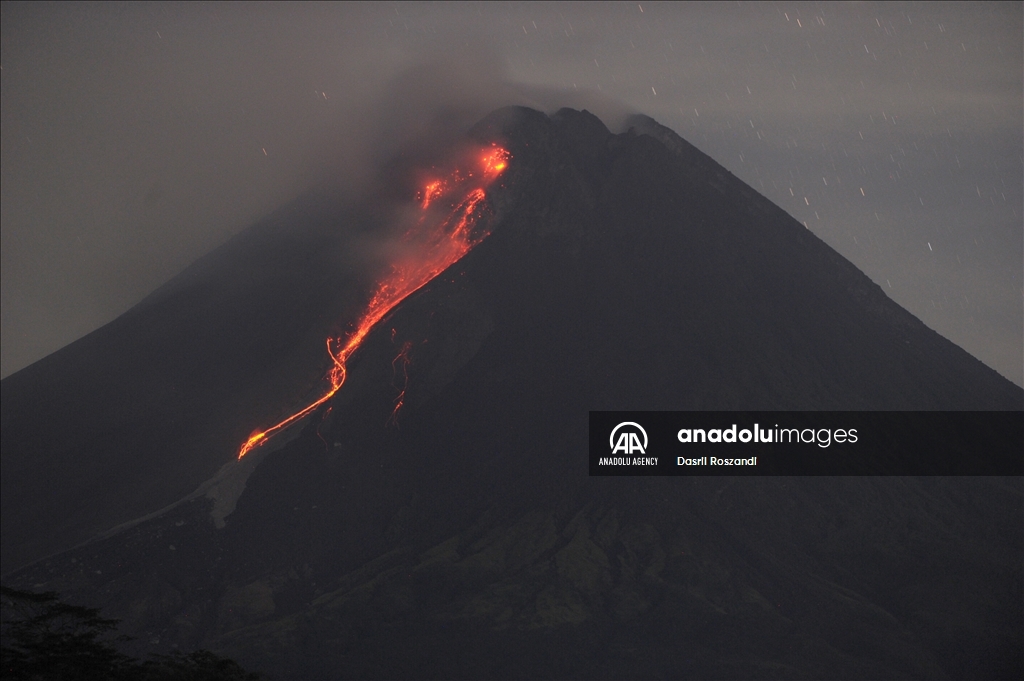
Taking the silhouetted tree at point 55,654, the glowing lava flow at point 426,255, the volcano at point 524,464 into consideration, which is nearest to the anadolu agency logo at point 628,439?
the volcano at point 524,464

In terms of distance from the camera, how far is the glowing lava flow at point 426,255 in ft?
339

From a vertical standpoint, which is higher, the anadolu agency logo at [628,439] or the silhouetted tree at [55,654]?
the anadolu agency logo at [628,439]

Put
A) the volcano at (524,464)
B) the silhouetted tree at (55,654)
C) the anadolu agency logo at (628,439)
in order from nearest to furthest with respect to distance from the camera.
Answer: the silhouetted tree at (55,654), the volcano at (524,464), the anadolu agency logo at (628,439)

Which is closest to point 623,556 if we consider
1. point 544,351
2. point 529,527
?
point 529,527

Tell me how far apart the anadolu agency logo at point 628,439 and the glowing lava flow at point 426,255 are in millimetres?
21246

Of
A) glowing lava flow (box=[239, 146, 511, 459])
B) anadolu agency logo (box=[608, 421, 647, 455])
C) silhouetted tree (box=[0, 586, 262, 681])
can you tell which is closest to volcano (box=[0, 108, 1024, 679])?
glowing lava flow (box=[239, 146, 511, 459])

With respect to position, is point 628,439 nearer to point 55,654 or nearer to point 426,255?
point 426,255

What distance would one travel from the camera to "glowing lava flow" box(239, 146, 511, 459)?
339 ft

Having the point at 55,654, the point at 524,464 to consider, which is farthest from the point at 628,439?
the point at 55,654

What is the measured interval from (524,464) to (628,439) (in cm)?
1044

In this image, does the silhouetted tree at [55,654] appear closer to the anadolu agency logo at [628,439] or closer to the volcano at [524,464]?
the volcano at [524,464]

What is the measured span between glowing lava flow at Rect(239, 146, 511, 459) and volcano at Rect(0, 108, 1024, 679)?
1.19m

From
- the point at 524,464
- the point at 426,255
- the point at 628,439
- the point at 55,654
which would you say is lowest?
the point at 55,654

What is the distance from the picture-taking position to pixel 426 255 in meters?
115
